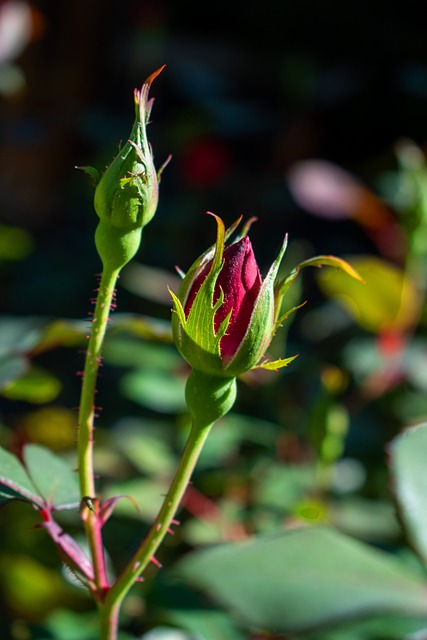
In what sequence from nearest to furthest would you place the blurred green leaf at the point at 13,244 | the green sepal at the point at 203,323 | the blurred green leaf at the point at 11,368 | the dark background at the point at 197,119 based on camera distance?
the green sepal at the point at 203,323
the blurred green leaf at the point at 11,368
the blurred green leaf at the point at 13,244
the dark background at the point at 197,119

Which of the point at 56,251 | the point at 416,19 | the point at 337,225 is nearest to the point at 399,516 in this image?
the point at 56,251

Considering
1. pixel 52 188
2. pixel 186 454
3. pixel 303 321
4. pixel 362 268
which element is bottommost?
pixel 52 188

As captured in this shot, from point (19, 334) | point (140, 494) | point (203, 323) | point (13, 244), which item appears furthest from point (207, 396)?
point (13, 244)

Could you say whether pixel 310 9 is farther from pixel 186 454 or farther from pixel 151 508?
pixel 186 454

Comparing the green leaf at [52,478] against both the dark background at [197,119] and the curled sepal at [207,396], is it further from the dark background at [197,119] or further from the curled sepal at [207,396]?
the dark background at [197,119]

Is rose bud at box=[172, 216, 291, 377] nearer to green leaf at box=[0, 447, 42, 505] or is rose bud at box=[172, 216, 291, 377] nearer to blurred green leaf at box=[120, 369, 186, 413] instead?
green leaf at box=[0, 447, 42, 505]

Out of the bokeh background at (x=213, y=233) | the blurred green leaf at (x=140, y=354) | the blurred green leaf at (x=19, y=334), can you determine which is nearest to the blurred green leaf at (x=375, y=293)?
the bokeh background at (x=213, y=233)
